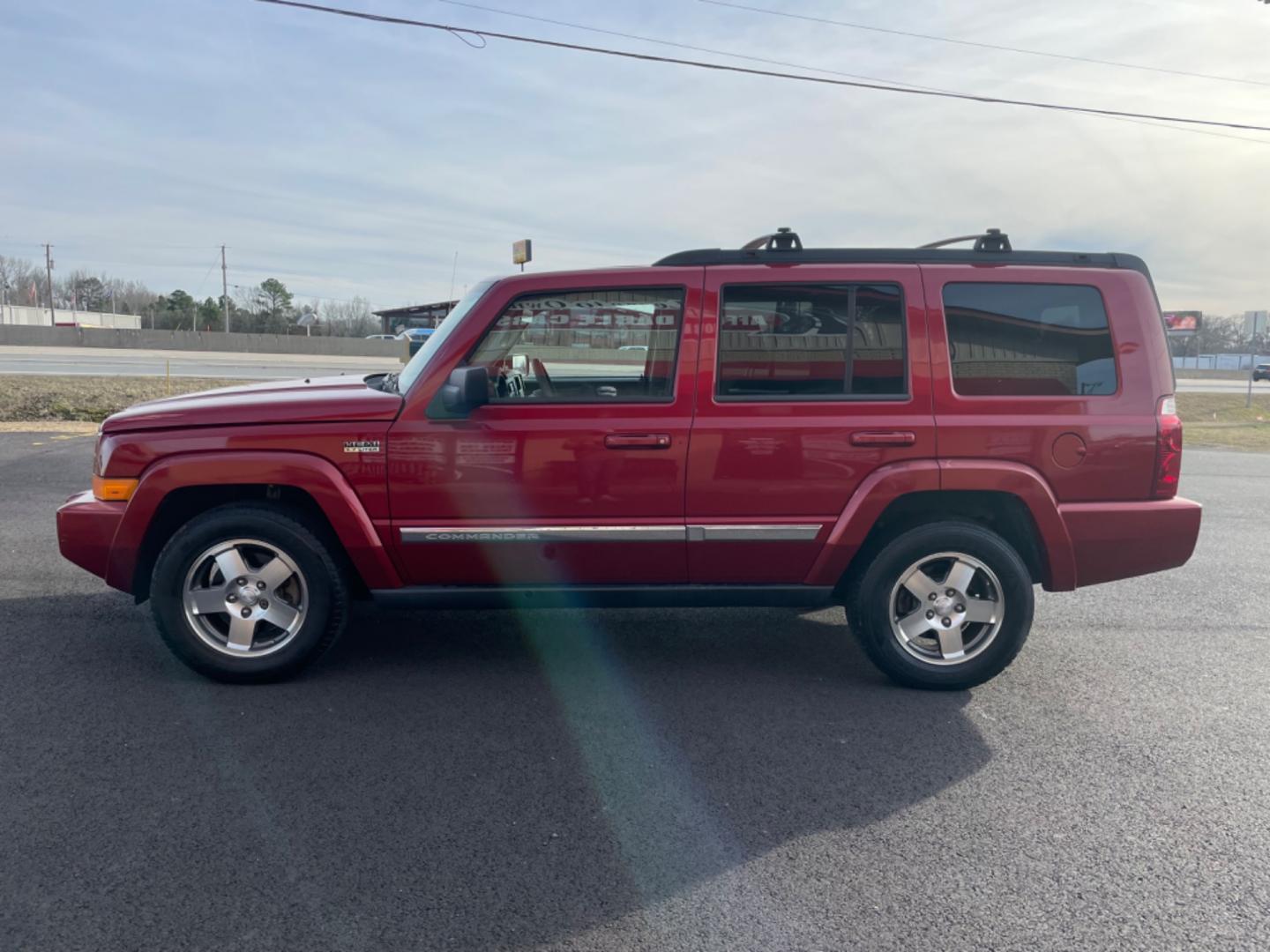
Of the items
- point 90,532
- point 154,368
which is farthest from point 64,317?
point 90,532

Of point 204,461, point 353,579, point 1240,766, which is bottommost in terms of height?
point 1240,766

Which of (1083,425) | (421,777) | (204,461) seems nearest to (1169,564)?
(1083,425)

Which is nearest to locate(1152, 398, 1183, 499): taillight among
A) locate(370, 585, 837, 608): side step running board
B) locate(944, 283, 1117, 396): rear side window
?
locate(944, 283, 1117, 396): rear side window

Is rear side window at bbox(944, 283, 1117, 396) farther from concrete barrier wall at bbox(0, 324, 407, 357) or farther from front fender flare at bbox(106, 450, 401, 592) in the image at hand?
concrete barrier wall at bbox(0, 324, 407, 357)

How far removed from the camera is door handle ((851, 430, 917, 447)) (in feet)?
14.4

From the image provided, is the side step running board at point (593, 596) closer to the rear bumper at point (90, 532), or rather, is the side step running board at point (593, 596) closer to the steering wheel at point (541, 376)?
the steering wheel at point (541, 376)

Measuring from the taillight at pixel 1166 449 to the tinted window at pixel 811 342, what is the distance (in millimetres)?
1181

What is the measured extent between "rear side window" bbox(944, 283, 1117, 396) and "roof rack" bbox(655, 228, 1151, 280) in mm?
142

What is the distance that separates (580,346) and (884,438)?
1.44m

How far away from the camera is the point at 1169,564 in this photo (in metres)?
4.60

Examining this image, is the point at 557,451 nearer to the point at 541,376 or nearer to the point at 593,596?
the point at 541,376

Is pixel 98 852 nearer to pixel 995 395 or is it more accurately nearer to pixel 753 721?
pixel 753 721

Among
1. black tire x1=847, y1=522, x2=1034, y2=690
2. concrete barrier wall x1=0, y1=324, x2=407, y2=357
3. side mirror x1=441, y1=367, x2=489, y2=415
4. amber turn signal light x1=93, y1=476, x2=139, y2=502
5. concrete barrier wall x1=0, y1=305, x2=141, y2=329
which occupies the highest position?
concrete barrier wall x1=0, y1=305, x2=141, y2=329

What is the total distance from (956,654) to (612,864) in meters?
2.19
